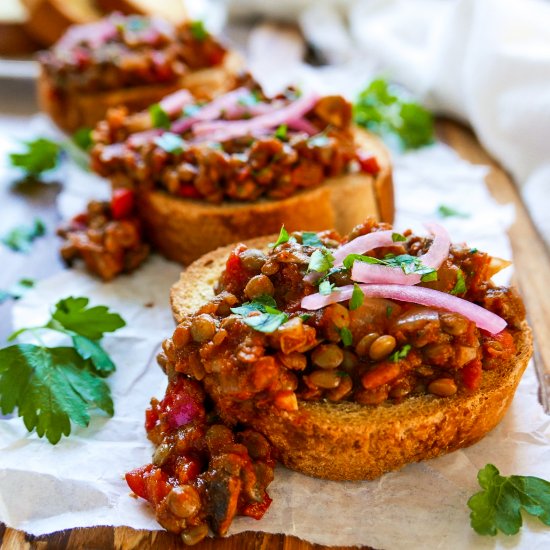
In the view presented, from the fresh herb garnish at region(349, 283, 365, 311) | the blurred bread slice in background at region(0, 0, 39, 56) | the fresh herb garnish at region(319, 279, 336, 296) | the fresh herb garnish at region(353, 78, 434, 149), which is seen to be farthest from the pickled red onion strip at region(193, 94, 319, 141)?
the blurred bread slice in background at region(0, 0, 39, 56)

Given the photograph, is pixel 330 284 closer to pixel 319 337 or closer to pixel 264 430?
pixel 319 337

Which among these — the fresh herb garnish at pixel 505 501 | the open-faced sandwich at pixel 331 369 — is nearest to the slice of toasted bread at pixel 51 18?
the open-faced sandwich at pixel 331 369

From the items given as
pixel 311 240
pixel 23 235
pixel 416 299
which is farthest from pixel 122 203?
pixel 416 299

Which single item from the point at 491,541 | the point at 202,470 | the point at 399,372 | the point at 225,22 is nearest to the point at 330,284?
the point at 399,372

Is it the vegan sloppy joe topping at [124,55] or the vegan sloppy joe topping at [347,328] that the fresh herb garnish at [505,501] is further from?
the vegan sloppy joe topping at [124,55]

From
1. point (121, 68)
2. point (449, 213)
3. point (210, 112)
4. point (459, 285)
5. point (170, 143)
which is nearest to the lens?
point (459, 285)

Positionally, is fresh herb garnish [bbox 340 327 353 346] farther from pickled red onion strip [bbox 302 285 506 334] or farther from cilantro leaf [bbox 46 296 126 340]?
cilantro leaf [bbox 46 296 126 340]

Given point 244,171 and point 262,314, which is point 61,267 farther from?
point 262,314
